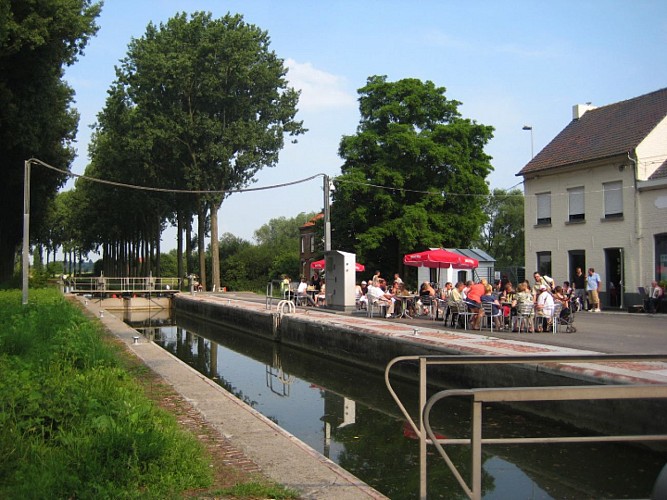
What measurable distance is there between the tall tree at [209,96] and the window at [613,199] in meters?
22.0

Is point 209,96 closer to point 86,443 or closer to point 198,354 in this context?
point 198,354

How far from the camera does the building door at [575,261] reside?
29031mm

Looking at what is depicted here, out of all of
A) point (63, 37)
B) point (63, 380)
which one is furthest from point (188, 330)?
point (63, 380)

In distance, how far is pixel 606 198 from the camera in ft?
91.0

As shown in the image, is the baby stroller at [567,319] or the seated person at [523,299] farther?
the baby stroller at [567,319]

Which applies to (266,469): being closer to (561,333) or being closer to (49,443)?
(49,443)

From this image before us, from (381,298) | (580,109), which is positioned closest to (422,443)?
(381,298)

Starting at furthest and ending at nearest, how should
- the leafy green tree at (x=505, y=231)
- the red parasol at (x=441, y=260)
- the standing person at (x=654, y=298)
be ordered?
the leafy green tree at (x=505, y=231) < the red parasol at (x=441, y=260) < the standing person at (x=654, y=298)

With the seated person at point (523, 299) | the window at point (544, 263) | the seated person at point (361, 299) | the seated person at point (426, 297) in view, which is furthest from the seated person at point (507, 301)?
the window at point (544, 263)

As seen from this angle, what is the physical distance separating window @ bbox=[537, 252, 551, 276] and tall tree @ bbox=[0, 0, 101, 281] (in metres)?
21.1

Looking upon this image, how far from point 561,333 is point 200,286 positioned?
35.2 m

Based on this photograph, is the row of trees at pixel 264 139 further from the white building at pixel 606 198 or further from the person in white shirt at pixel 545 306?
the person in white shirt at pixel 545 306

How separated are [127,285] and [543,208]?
28.9m

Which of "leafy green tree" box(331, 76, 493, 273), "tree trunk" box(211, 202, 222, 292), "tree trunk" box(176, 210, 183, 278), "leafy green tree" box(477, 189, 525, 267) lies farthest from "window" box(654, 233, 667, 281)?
"leafy green tree" box(477, 189, 525, 267)
